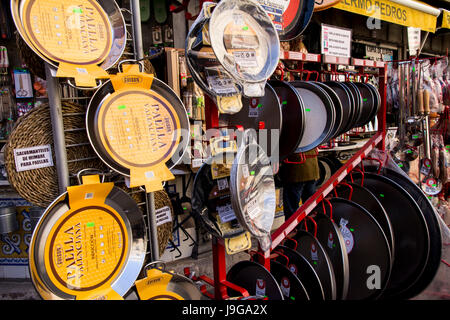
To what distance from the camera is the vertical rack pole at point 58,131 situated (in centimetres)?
111

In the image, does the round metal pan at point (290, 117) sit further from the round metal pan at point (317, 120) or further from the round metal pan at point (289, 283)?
the round metal pan at point (289, 283)

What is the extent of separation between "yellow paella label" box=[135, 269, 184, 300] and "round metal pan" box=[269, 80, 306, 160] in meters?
0.78

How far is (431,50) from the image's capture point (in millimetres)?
6410

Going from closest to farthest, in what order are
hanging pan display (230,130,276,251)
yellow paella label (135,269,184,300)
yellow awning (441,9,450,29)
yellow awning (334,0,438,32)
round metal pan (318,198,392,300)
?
hanging pan display (230,130,276,251)
yellow paella label (135,269,184,300)
round metal pan (318,198,392,300)
yellow awning (334,0,438,32)
yellow awning (441,9,450,29)

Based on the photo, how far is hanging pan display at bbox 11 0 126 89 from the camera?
3.27 ft

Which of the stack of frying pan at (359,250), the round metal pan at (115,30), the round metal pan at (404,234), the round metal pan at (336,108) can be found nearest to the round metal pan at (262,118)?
the round metal pan at (336,108)

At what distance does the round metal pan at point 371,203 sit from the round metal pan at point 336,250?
32 cm

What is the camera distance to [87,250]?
1.17 metres

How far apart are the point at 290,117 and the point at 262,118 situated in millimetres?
152

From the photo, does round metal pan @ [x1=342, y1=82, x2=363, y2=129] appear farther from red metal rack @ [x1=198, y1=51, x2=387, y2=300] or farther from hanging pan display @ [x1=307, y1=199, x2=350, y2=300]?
hanging pan display @ [x1=307, y1=199, x2=350, y2=300]

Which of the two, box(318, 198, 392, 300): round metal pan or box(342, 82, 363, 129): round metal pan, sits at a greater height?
box(342, 82, 363, 129): round metal pan

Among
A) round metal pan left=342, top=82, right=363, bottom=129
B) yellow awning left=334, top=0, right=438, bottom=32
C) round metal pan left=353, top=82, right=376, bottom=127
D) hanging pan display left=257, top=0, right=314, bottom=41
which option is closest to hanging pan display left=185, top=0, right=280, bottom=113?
hanging pan display left=257, top=0, right=314, bottom=41

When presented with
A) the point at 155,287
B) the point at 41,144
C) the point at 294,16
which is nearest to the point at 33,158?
the point at 41,144

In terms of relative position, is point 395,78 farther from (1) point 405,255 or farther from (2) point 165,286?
(2) point 165,286
